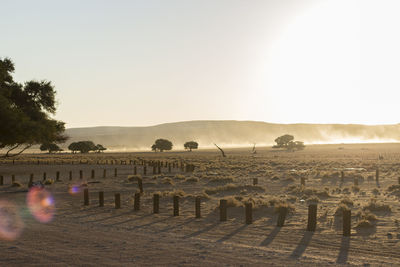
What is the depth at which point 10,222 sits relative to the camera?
15234 millimetres

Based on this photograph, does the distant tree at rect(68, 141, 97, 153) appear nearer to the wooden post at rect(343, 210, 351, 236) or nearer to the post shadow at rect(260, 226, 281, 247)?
the post shadow at rect(260, 226, 281, 247)

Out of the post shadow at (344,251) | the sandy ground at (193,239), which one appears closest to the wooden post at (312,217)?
the sandy ground at (193,239)

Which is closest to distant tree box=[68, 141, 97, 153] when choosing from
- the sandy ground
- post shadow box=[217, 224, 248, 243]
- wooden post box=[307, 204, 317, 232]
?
the sandy ground

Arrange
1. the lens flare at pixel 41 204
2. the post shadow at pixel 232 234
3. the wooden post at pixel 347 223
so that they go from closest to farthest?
the post shadow at pixel 232 234
the wooden post at pixel 347 223
the lens flare at pixel 41 204

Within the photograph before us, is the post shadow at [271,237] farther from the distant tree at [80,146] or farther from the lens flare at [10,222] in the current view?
the distant tree at [80,146]

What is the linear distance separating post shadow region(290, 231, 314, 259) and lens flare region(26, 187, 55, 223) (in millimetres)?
8816

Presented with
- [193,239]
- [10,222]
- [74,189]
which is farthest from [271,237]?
[74,189]

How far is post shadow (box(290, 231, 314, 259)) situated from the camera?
10.4m

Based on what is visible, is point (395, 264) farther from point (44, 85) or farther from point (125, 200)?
point (44, 85)

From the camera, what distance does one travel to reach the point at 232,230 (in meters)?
13.6

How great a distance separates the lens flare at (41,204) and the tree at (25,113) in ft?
19.4

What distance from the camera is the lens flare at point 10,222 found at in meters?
12.9

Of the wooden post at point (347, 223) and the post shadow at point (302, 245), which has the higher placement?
the wooden post at point (347, 223)

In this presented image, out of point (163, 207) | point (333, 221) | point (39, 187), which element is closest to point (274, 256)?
point (333, 221)
